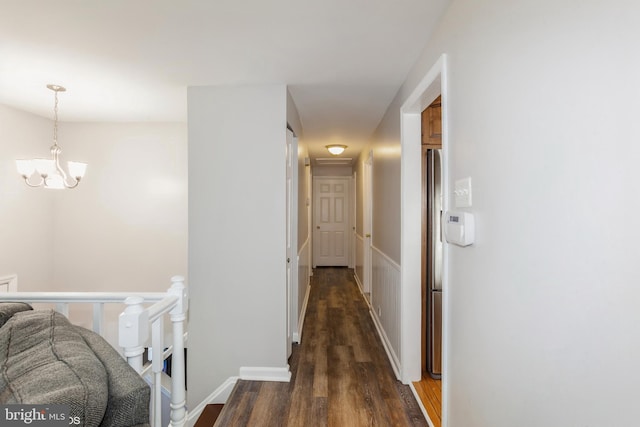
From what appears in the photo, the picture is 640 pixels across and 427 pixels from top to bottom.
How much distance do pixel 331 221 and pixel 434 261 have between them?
5.08m

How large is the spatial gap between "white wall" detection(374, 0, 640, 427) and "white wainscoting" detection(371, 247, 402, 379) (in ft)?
4.27

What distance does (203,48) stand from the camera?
6.89ft

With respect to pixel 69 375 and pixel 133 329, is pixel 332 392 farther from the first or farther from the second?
pixel 69 375

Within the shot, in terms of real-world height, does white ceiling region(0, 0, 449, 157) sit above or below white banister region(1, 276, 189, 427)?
above

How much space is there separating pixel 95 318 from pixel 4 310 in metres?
0.37

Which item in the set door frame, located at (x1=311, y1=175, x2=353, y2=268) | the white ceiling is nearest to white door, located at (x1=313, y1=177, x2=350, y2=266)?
door frame, located at (x1=311, y1=175, x2=353, y2=268)

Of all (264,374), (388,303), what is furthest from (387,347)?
(264,374)

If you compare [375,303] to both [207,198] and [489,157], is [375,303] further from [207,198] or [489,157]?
[489,157]

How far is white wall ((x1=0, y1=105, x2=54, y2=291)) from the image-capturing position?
3.35 m

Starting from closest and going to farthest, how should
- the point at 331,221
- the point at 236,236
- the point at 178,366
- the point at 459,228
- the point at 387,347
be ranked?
1. the point at 459,228
2. the point at 178,366
3. the point at 236,236
4. the point at 387,347
5. the point at 331,221

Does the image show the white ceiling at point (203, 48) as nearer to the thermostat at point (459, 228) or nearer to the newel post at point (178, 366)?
the thermostat at point (459, 228)

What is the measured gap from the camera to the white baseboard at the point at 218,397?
2.62m

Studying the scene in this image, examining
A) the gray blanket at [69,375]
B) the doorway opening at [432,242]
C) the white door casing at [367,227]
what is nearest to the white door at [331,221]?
the white door casing at [367,227]

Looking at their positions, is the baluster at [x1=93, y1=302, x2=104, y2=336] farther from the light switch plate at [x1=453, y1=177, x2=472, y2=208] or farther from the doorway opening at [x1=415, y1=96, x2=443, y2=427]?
the doorway opening at [x1=415, y1=96, x2=443, y2=427]
